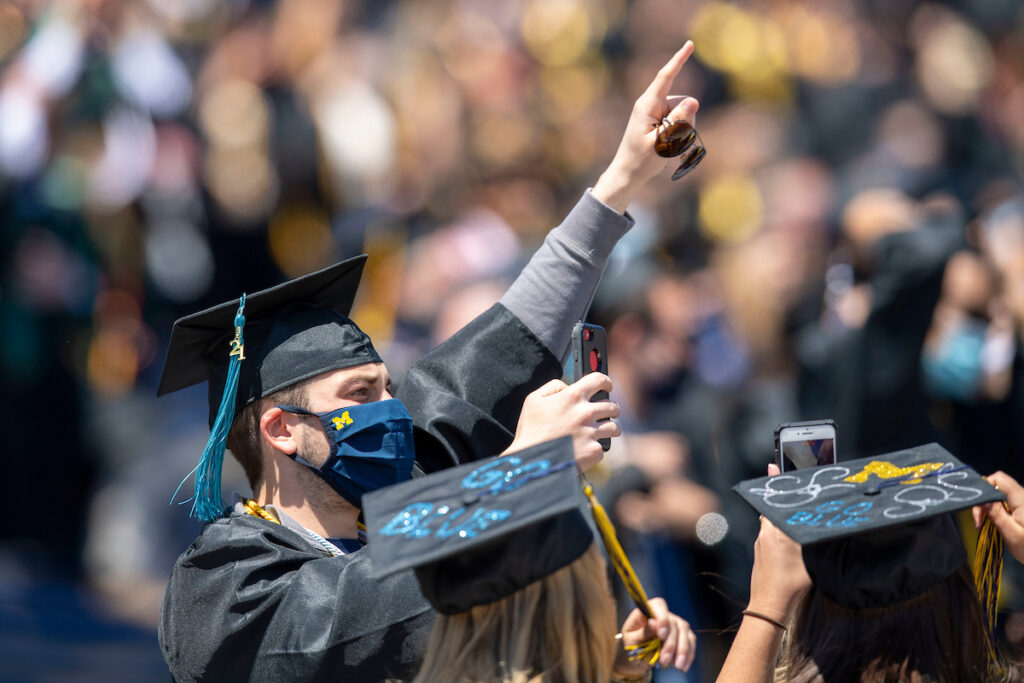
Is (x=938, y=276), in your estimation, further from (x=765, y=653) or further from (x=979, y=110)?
(x=765, y=653)

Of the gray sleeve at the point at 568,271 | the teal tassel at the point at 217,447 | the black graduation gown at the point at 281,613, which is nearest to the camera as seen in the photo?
the black graduation gown at the point at 281,613

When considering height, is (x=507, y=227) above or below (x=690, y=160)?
below

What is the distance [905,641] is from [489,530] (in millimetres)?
759

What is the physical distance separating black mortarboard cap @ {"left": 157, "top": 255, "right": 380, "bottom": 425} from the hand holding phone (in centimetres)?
58

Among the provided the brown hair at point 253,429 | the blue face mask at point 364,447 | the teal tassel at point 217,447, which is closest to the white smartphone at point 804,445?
the blue face mask at point 364,447

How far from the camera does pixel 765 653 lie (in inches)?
77.0

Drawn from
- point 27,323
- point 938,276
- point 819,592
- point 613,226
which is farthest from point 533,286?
point 27,323

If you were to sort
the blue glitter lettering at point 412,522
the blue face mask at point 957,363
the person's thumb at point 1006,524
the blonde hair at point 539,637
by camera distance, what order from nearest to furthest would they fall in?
1. the blonde hair at point 539,637
2. the blue glitter lettering at point 412,522
3. the person's thumb at point 1006,524
4. the blue face mask at point 957,363

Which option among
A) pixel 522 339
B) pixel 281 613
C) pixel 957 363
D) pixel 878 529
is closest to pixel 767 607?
pixel 878 529

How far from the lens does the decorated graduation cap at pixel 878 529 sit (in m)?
1.96

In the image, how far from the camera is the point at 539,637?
5.94 feet

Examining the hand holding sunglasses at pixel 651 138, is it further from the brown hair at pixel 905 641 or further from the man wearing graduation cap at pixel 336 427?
the brown hair at pixel 905 641

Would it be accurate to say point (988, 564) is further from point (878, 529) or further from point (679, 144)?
point (679, 144)

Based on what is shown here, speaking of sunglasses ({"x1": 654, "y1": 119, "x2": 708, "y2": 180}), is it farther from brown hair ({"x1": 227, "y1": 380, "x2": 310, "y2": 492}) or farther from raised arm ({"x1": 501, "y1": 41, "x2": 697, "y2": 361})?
brown hair ({"x1": 227, "y1": 380, "x2": 310, "y2": 492})
